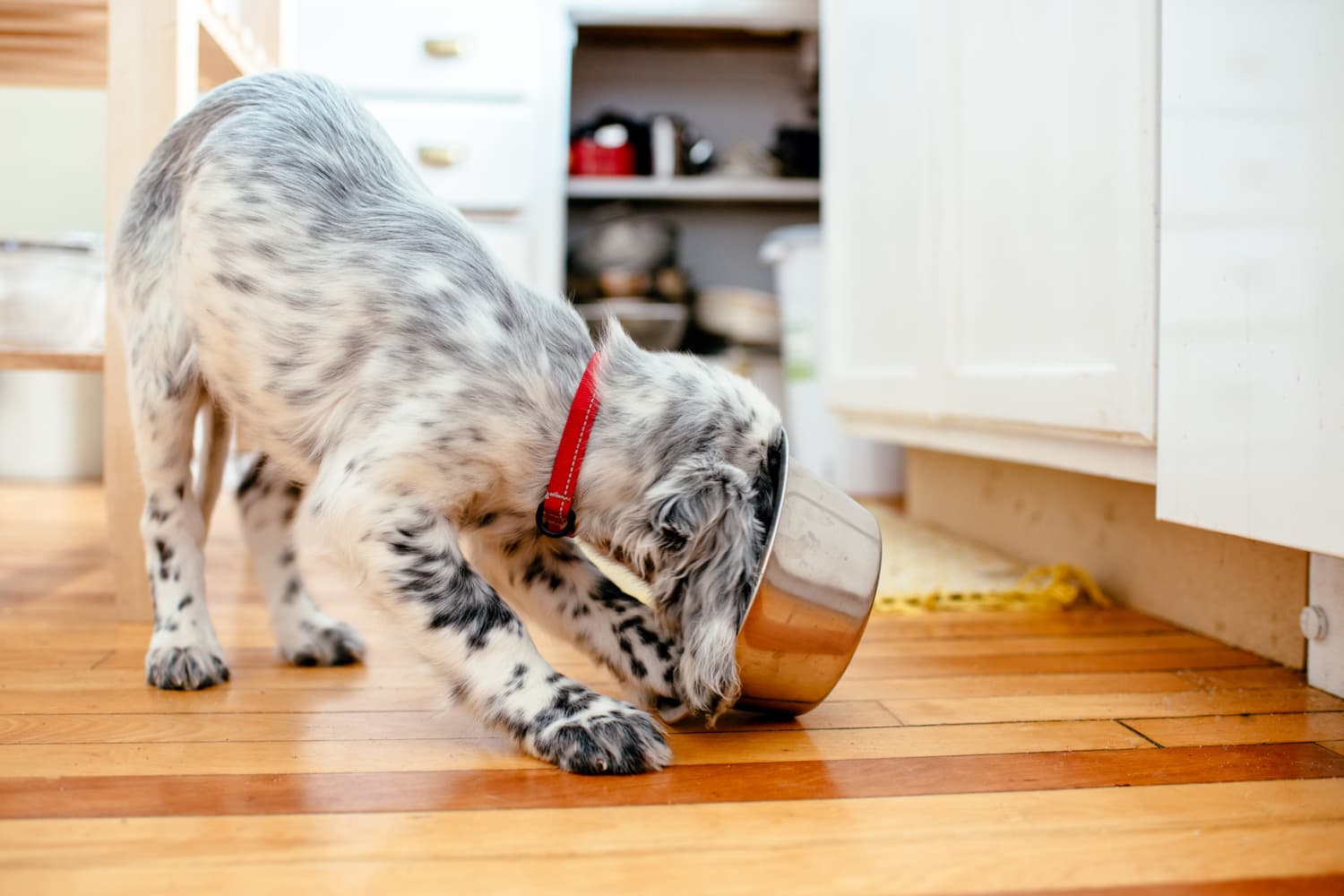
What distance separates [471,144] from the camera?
12.0 ft

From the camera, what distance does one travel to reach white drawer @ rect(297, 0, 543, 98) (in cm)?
359

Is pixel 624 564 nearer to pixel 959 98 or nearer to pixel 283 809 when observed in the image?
pixel 283 809

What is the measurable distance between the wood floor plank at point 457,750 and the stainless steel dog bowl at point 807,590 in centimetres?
8

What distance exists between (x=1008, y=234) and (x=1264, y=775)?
1.22 metres

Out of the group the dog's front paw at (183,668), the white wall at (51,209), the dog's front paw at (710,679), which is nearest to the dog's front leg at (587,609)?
the dog's front paw at (710,679)

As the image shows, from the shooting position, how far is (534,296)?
1.38 m

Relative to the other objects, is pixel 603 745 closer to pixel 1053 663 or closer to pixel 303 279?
pixel 303 279

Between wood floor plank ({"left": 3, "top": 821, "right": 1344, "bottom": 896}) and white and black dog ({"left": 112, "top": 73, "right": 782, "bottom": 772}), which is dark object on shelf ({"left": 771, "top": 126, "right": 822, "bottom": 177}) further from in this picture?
wood floor plank ({"left": 3, "top": 821, "right": 1344, "bottom": 896})

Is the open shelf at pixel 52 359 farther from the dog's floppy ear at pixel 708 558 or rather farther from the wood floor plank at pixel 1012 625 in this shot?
the wood floor plank at pixel 1012 625

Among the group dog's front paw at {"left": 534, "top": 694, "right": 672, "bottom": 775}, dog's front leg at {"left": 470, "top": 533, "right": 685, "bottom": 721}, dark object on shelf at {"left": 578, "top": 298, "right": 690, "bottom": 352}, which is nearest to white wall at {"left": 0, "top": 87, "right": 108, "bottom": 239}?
dark object on shelf at {"left": 578, "top": 298, "right": 690, "bottom": 352}

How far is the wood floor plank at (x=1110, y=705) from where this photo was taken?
4.46ft

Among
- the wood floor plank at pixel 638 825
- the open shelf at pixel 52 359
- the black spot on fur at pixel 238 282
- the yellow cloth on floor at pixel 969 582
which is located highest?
the black spot on fur at pixel 238 282

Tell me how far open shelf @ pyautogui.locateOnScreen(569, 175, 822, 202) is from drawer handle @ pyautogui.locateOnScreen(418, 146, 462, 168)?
0.62m

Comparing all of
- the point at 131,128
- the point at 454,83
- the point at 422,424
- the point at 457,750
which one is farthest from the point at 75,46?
the point at 457,750
